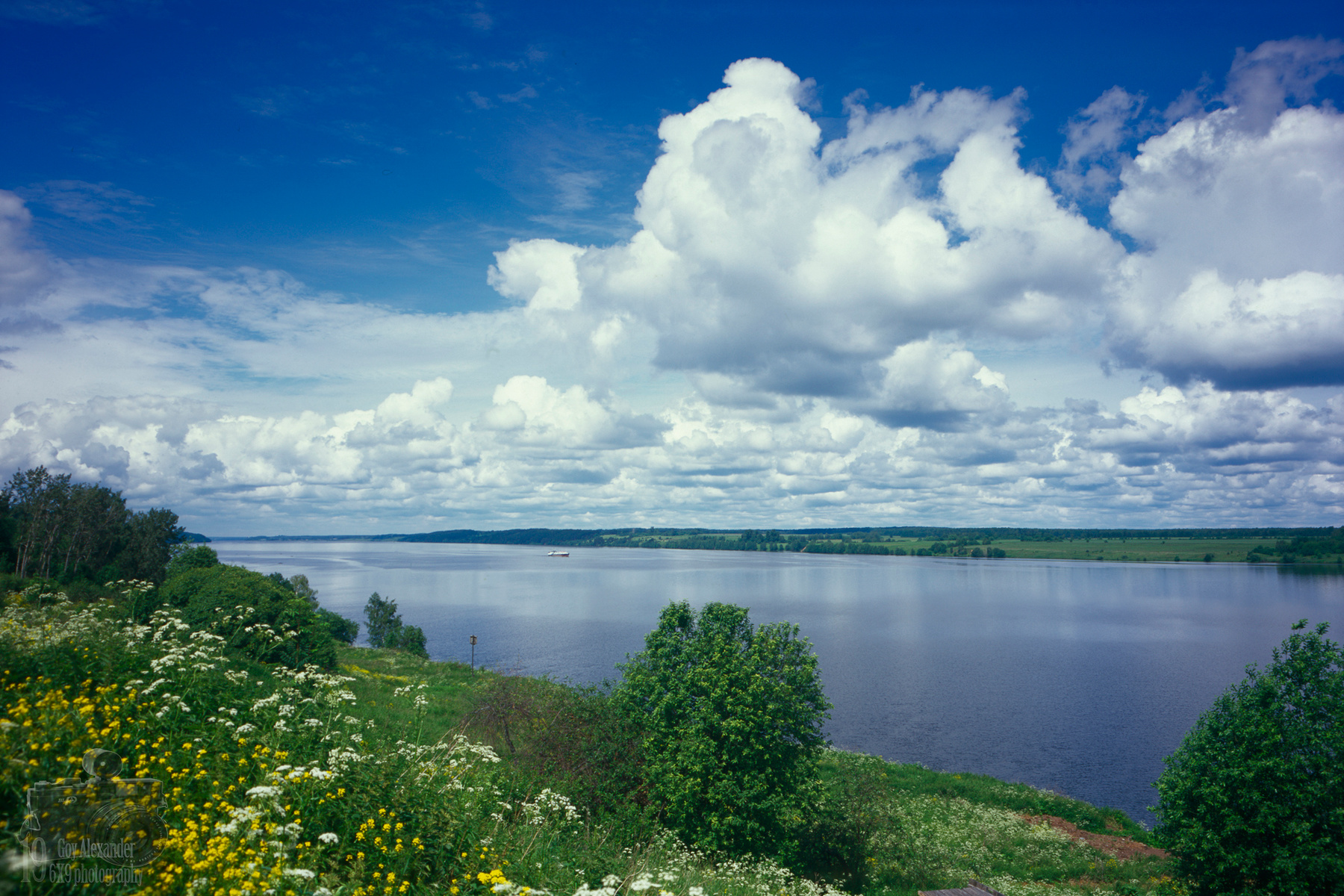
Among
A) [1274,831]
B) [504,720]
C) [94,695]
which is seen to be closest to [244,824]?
[94,695]

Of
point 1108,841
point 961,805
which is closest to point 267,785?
point 961,805

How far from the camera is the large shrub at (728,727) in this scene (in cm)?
2231

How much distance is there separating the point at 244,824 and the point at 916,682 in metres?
70.1

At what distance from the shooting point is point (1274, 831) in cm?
2184

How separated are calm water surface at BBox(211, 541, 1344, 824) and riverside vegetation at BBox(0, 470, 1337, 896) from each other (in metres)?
12.1

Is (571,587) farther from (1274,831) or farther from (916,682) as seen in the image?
(1274,831)

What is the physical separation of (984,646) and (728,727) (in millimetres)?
75220

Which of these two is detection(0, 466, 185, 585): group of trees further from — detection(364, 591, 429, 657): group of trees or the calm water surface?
the calm water surface

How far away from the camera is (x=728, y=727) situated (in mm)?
23078

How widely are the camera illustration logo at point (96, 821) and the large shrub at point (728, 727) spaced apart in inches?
707

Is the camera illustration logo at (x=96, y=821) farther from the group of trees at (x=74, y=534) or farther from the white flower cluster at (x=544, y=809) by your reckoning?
the group of trees at (x=74, y=534)

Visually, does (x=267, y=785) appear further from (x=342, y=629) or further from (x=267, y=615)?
(x=342, y=629)

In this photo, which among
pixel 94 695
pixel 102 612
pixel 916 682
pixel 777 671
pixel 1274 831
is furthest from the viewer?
pixel 916 682

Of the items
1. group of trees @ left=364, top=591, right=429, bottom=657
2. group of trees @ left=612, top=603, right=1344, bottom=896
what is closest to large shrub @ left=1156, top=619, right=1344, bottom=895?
group of trees @ left=612, top=603, right=1344, bottom=896
